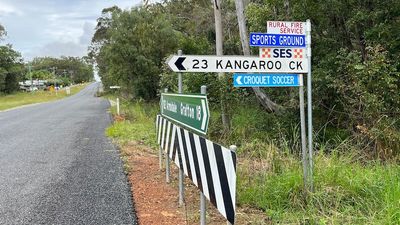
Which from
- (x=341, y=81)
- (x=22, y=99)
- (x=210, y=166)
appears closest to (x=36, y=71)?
(x=22, y=99)

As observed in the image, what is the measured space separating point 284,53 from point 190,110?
154cm

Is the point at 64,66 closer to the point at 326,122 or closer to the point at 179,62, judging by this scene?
the point at 326,122

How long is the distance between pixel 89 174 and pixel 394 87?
678 centimetres

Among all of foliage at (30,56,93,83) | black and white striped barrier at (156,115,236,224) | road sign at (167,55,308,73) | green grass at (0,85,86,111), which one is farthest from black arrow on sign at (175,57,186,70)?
foliage at (30,56,93,83)

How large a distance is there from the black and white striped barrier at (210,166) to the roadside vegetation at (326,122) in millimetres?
1009

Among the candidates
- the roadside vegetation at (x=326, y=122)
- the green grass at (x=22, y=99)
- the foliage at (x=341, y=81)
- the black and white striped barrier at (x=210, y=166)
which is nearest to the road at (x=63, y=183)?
the black and white striped barrier at (x=210, y=166)

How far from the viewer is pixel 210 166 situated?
3.53 metres

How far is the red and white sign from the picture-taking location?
494 cm

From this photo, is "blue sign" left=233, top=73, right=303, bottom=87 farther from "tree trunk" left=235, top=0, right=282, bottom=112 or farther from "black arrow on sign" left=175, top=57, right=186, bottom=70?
"tree trunk" left=235, top=0, right=282, bottom=112

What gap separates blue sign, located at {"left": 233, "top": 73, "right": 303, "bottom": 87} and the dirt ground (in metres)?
1.49

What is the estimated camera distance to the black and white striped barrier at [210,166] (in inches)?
122

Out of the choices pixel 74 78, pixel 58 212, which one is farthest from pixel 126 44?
pixel 74 78

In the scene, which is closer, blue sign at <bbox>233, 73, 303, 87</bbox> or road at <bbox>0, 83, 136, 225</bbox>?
blue sign at <bbox>233, 73, 303, 87</bbox>

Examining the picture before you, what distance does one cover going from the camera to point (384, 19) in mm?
10570
